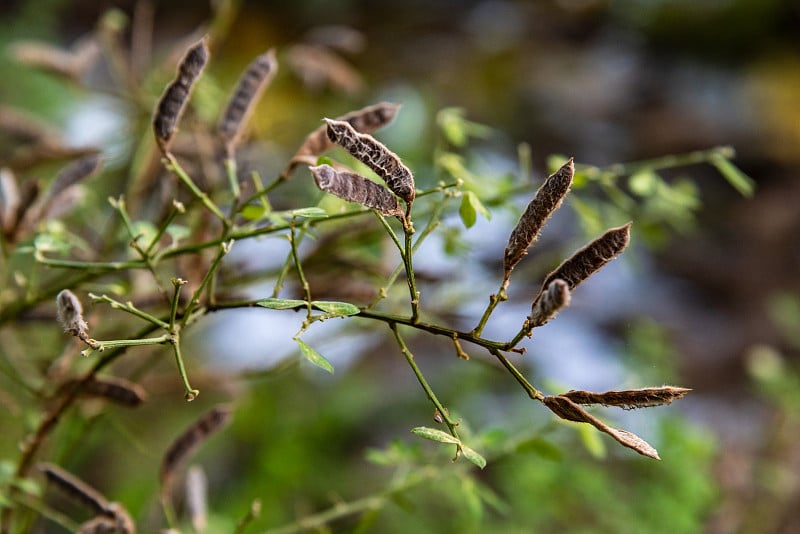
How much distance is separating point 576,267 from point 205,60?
0.25m

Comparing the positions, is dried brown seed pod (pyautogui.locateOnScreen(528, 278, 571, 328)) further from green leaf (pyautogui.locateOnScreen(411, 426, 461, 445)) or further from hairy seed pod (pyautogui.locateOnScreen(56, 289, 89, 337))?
hairy seed pod (pyautogui.locateOnScreen(56, 289, 89, 337))

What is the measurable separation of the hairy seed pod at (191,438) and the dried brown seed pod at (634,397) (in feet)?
0.86

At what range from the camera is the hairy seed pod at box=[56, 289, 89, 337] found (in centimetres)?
36

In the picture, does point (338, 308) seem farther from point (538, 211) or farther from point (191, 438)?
point (191, 438)

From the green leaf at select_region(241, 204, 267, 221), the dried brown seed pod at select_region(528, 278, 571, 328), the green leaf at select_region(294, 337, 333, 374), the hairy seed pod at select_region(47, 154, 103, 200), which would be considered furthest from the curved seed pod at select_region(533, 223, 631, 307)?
the hairy seed pod at select_region(47, 154, 103, 200)

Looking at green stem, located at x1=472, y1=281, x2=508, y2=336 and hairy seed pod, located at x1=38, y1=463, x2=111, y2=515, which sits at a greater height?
green stem, located at x1=472, y1=281, x2=508, y2=336

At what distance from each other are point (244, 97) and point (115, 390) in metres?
0.22

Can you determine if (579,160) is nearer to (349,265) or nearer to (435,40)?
(435,40)

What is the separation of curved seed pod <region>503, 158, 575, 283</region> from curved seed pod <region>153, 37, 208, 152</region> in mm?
213

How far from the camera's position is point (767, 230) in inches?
107

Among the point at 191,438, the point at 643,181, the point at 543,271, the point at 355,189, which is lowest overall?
the point at 543,271

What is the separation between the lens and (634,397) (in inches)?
13.8

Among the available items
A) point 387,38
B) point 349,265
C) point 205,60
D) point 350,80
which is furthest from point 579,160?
point 205,60

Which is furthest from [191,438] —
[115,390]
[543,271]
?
[543,271]
